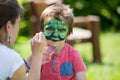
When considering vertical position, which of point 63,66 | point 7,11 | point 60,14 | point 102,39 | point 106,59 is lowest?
point 102,39

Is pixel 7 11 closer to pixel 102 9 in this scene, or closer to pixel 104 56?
pixel 104 56

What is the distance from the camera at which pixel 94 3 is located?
12.7 metres

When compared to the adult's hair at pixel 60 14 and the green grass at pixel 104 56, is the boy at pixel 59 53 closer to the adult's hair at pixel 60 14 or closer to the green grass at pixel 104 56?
the adult's hair at pixel 60 14

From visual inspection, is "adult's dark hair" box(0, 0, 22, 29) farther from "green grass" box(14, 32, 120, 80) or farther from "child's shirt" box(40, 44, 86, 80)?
"green grass" box(14, 32, 120, 80)

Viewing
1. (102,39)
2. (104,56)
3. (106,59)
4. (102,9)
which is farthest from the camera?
(102,9)

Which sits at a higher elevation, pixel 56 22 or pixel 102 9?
pixel 56 22

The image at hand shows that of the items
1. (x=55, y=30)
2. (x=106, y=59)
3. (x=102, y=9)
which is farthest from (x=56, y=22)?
(x=102, y=9)

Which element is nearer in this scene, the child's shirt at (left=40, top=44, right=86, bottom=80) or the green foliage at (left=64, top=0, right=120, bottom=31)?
the child's shirt at (left=40, top=44, right=86, bottom=80)

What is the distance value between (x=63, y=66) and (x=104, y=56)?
5.11 metres

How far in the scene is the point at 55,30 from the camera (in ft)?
13.0

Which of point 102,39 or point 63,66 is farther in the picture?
point 102,39

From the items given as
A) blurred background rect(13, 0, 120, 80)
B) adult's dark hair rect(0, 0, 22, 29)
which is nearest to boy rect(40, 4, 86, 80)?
adult's dark hair rect(0, 0, 22, 29)

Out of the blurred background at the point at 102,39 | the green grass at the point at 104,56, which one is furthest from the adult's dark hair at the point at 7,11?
the green grass at the point at 104,56

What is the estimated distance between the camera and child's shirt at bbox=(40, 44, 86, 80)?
13.0 ft
